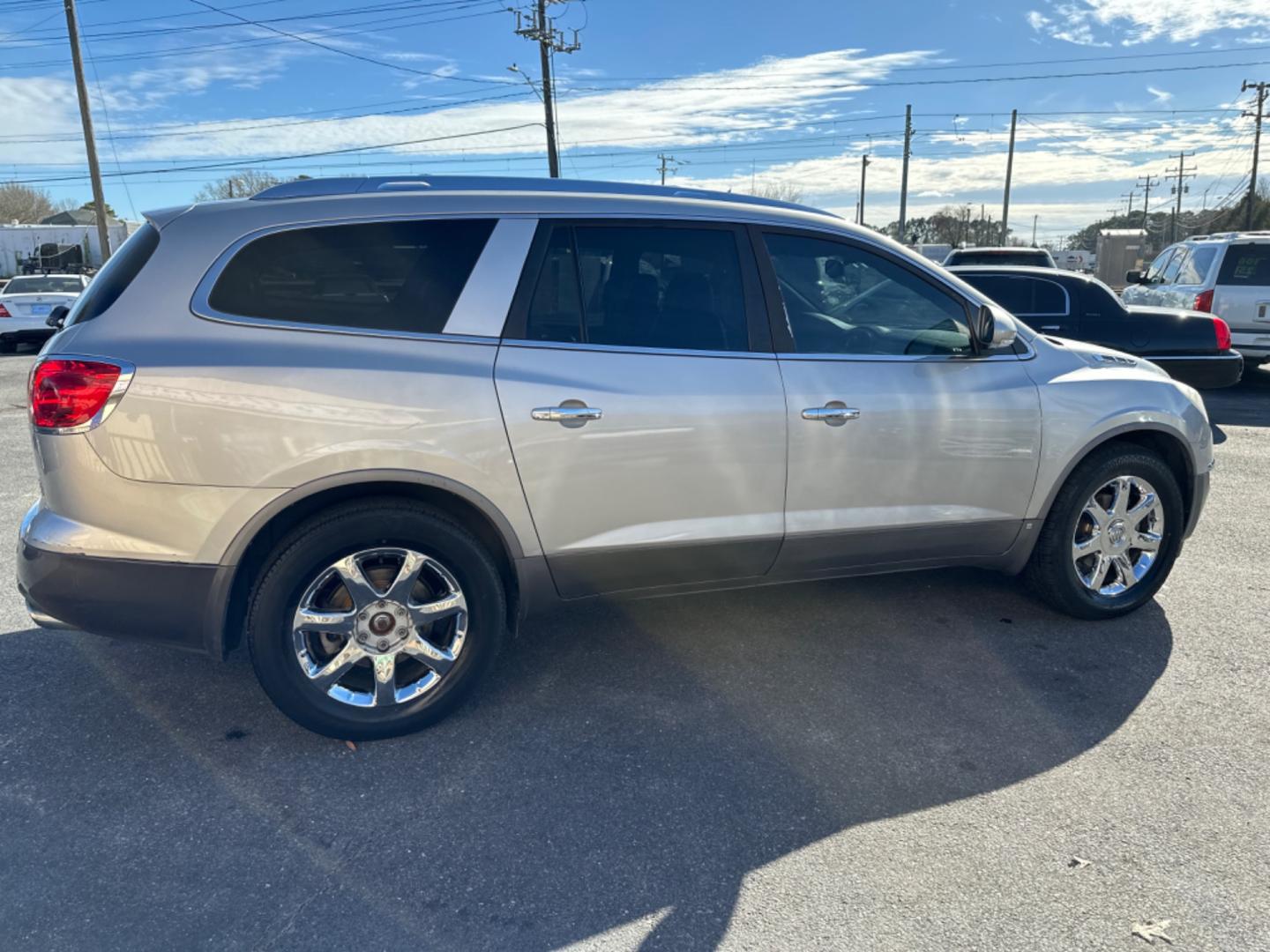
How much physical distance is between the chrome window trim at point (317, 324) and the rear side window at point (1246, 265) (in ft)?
34.7

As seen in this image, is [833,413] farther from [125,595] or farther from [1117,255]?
[1117,255]

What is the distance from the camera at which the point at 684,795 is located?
2889 mm

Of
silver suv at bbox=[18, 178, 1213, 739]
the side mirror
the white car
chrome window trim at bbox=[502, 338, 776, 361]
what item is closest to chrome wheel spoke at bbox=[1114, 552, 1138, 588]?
silver suv at bbox=[18, 178, 1213, 739]

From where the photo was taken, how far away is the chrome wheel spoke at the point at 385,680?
125 inches

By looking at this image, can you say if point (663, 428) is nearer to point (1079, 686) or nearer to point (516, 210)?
point (516, 210)

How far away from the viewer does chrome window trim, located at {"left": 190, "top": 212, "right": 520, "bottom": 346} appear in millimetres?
2941

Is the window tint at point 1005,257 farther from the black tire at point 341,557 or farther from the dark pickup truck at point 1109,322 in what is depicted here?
the black tire at point 341,557

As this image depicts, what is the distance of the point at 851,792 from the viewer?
115 inches

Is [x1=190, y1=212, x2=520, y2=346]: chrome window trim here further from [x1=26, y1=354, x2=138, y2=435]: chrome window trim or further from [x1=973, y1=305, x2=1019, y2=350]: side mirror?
[x1=973, y1=305, x2=1019, y2=350]: side mirror

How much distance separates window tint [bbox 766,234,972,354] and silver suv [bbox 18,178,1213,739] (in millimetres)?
13

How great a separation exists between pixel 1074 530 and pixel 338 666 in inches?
125

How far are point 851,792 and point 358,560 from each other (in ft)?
5.88

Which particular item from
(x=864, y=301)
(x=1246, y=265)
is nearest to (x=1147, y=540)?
(x=864, y=301)

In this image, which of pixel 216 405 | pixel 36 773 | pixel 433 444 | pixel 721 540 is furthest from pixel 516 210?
pixel 36 773
